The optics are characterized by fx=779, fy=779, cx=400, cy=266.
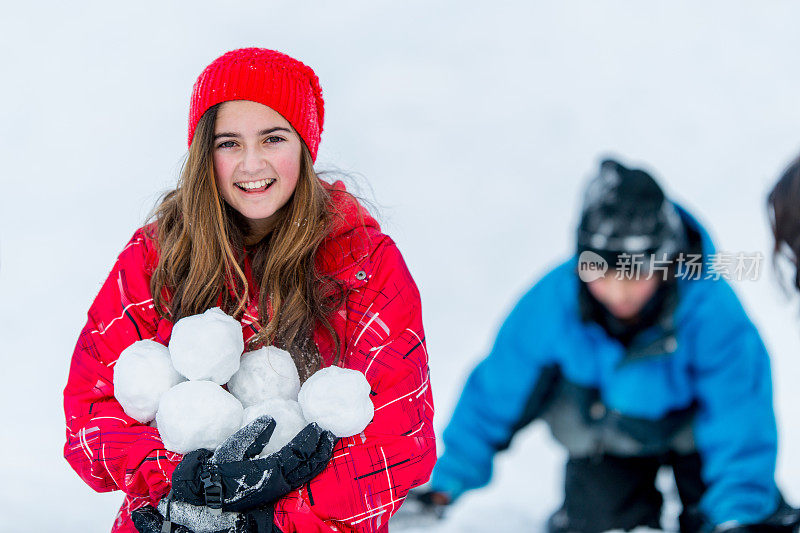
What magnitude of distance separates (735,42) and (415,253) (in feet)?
4.03

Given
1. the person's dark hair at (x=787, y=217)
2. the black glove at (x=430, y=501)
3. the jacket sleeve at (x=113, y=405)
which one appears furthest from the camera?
the black glove at (x=430, y=501)

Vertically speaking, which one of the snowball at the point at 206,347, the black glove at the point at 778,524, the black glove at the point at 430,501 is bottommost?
the black glove at the point at 430,501

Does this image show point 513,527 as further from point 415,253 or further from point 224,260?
point 224,260

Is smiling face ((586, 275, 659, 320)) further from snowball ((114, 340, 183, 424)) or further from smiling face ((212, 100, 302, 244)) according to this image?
snowball ((114, 340, 183, 424))

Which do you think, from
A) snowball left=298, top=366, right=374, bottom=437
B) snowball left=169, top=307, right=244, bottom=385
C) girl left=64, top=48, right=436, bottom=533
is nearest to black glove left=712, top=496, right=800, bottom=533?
girl left=64, top=48, right=436, bottom=533

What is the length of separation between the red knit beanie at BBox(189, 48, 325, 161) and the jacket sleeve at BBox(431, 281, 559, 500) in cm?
99

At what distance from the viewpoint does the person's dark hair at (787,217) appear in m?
2.31

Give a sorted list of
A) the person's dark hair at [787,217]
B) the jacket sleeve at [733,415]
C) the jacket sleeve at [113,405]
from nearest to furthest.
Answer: the jacket sleeve at [113,405] < the jacket sleeve at [733,415] < the person's dark hair at [787,217]

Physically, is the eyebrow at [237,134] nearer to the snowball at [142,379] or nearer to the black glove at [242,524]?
the snowball at [142,379]

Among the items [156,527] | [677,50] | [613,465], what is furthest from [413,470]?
[677,50]

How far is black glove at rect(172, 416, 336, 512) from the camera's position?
1.48m

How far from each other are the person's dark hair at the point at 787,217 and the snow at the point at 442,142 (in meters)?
0.05

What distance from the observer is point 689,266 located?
2205 mm

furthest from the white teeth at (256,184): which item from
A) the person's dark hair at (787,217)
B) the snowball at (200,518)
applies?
the person's dark hair at (787,217)
